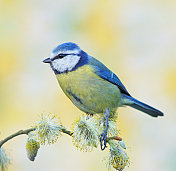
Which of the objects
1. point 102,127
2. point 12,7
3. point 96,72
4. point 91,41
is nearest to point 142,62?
point 91,41

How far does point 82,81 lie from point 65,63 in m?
0.20

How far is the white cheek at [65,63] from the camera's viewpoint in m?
2.64

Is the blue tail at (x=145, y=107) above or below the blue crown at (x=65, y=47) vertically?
below

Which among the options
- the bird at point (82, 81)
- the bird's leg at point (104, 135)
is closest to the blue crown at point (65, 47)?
the bird at point (82, 81)

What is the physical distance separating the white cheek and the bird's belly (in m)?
0.05

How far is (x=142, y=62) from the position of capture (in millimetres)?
4121

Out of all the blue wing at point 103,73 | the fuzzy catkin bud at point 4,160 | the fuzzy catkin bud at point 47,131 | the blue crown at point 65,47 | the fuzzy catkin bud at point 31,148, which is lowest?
the fuzzy catkin bud at point 4,160

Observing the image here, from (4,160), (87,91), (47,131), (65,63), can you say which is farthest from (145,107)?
(4,160)

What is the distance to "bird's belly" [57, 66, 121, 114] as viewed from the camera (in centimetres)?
261

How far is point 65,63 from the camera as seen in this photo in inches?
105

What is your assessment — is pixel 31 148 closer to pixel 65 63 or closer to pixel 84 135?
pixel 84 135

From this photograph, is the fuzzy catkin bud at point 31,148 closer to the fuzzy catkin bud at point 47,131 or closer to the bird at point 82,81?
the fuzzy catkin bud at point 47,131

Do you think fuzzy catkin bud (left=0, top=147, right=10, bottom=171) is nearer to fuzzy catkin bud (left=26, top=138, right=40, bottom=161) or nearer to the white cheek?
fuzzy catkin bud (left=26, top=138, right=40, bottom=161)

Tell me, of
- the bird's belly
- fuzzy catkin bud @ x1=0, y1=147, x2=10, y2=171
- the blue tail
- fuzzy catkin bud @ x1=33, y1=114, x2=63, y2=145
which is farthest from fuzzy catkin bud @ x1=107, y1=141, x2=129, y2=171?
the blue tail
